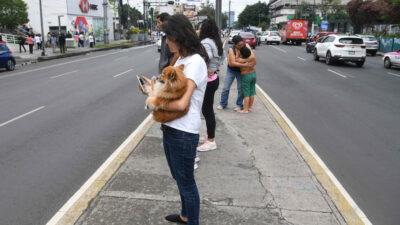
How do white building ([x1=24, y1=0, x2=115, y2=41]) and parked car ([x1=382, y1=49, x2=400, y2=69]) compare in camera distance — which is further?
white building ([x1=24, y1=0, x2=115, y2=41])

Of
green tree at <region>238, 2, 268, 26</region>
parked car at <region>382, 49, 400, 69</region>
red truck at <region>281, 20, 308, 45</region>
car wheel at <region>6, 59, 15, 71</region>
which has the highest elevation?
green tree at <region>238, 2, 268, 26</region>

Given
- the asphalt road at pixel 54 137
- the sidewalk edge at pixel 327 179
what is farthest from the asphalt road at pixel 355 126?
the asphalt road at pixel 54 137

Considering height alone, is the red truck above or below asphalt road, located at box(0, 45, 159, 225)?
above

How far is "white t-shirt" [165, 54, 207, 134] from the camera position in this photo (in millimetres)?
2744

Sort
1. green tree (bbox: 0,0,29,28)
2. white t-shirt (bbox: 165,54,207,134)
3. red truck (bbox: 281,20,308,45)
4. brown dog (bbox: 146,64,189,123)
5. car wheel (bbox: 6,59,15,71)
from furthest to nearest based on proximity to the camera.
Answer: red truck (bbox: 281,20,308,45)
green tree (bbox: 0,0,29,28)
car wheel (bbox: 6,59,15,71)
white t-shirt (bbox: 165,54,207,134)
brown dog (bbox: 146,64,189,123)

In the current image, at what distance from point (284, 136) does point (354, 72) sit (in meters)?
11.6

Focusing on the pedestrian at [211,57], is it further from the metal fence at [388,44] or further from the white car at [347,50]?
the metal fence at [388,44]

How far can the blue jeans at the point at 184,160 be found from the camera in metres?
2.82

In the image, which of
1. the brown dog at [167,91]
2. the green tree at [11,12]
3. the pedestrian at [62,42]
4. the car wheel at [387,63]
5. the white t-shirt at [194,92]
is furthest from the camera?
the pedestrian at [62,42]

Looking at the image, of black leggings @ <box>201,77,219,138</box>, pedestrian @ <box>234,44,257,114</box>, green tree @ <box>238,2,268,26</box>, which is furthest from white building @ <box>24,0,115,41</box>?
green tree @ <box>238,2,268,26</box>

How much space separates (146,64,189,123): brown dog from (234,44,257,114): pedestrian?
4.65m

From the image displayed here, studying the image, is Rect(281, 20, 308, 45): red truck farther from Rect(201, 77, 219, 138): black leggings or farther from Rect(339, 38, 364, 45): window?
Rect(201, 77, 219, 138): black leggings

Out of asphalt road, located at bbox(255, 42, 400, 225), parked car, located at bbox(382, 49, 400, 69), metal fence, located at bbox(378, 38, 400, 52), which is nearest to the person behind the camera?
asphalt road, located at bbox(255, 42, 400, 225)

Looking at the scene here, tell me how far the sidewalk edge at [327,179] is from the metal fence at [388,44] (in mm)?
24157
